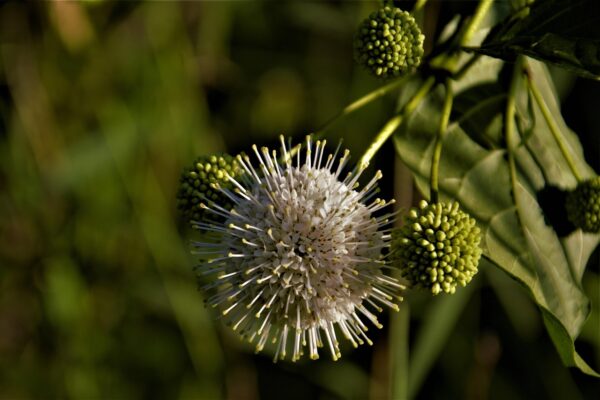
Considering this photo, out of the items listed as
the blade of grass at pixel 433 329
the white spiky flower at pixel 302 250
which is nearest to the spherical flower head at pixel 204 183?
the white spiky flower at pixel 302 250

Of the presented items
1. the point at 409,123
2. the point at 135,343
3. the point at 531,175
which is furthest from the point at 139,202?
the point at 531,175

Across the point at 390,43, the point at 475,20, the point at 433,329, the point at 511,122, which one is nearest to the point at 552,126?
the point at 511,122

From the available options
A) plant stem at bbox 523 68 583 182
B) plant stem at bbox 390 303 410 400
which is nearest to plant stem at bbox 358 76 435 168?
plant stem at bbox 523 68 583 182

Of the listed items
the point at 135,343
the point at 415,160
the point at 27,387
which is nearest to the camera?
the point at 415,160

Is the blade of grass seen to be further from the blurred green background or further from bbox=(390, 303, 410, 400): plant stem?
the blurred green background

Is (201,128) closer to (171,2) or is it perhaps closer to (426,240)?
(171,2)

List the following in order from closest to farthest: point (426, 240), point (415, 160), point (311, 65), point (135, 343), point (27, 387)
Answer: point (426, 240), point (415, 160), point (27, 387), point (135, 343), point (311, 65)
